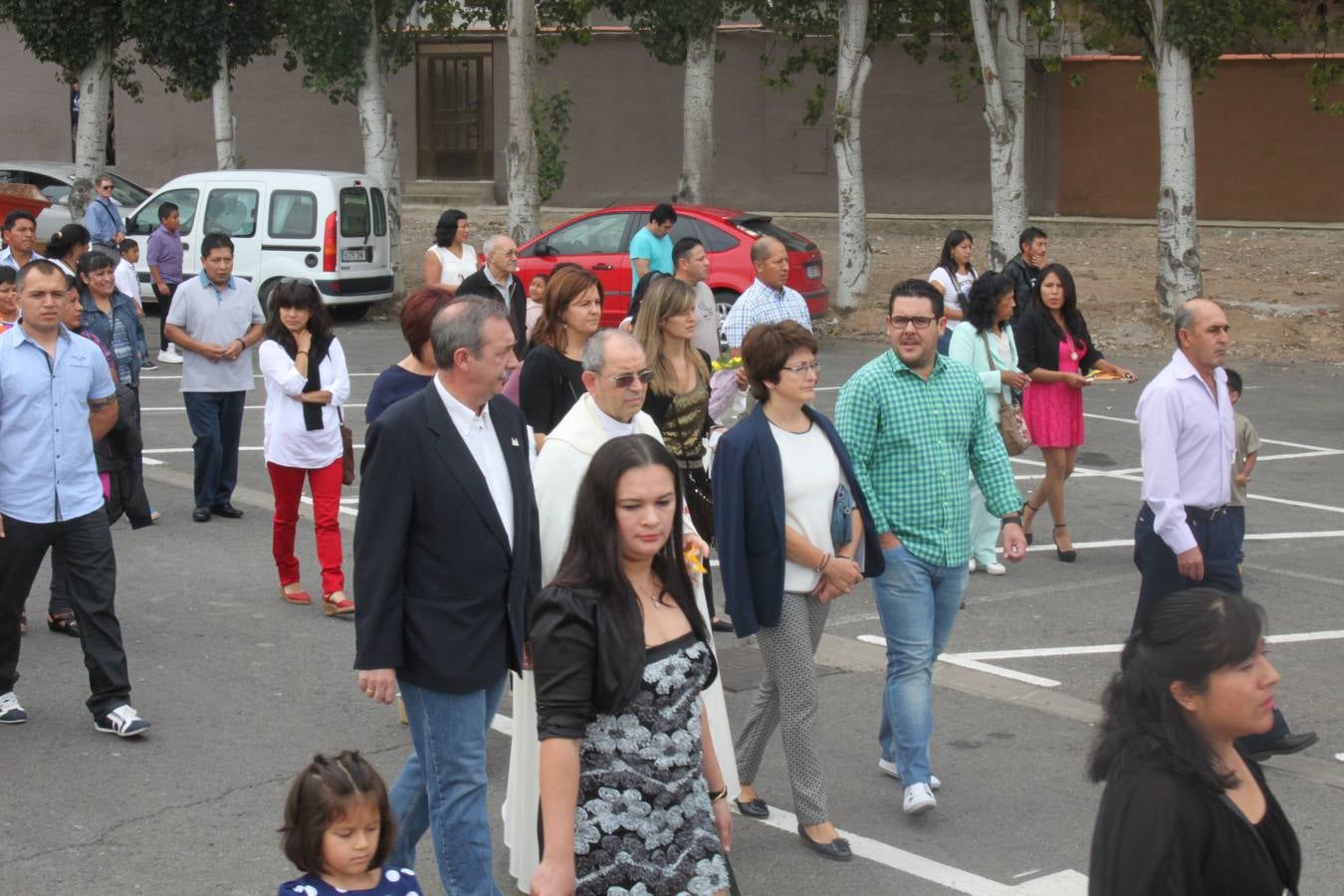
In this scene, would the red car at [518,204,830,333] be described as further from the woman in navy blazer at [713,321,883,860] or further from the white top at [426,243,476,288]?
the woman in navy blazer at [713,321,883,860]

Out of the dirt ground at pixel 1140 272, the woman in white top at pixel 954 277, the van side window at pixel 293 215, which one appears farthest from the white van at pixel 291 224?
the woman in white top at pixel 954 277

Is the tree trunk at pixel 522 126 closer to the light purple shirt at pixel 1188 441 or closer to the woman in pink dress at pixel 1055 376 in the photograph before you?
the woman in pink dress at pixel 1055 376

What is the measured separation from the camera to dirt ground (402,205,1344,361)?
20.3 metres

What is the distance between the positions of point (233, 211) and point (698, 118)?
6418mm

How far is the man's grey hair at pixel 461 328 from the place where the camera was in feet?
15.4

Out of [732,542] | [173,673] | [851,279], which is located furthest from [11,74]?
[732,542]

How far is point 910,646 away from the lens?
5824mm

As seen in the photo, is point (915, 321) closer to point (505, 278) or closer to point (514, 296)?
point (505, 278)

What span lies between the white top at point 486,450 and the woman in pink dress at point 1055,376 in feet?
19.1

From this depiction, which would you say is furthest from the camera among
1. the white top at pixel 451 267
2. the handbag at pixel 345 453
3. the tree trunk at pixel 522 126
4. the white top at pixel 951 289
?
the tree trunk at pixel 522 126

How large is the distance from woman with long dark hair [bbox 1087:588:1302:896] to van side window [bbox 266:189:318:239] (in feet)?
62.8

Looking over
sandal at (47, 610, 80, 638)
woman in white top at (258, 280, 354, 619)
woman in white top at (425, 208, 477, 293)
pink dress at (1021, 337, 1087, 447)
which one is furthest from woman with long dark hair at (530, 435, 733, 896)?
woman in white top at (425, 208, 477, 293)

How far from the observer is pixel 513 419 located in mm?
4934

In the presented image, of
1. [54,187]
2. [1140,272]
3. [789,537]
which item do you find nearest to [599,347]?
[789,537]
